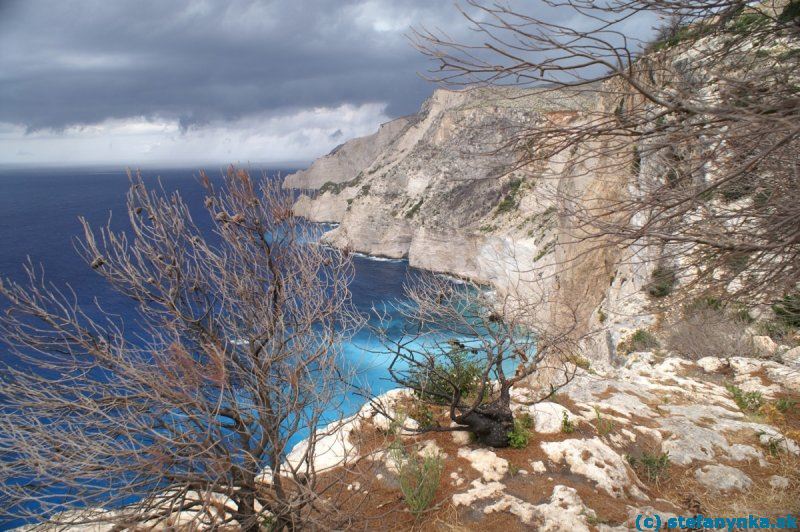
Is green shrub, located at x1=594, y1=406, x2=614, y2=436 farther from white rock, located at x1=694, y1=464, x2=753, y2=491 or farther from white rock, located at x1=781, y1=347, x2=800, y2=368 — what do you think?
white rock, located at x1=781, y1=347, x2=800, y2=368

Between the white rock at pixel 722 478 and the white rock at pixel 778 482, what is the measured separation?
0.71 ft

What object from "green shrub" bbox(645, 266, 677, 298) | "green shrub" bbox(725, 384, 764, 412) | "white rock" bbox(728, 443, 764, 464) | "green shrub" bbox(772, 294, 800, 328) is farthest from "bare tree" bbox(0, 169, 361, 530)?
"green shrub" bbox(725, 384, 764, 412)

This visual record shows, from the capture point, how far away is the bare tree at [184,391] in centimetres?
357

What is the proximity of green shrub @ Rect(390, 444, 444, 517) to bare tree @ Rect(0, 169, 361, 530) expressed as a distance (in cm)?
93

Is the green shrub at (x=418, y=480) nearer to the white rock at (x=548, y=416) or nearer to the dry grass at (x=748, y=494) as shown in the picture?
the white rock at (x=548, y=416)

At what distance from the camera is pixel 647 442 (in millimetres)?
6586

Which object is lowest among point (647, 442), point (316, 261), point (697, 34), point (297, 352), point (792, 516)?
point (647, 442)

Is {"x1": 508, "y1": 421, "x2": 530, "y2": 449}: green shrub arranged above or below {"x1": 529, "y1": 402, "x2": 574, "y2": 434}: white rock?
above

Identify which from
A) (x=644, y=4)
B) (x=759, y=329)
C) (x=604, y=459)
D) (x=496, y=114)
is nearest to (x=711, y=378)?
(x=759, y=329)

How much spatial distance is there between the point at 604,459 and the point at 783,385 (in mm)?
5726

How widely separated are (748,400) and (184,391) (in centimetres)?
928

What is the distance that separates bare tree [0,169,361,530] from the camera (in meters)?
3.57

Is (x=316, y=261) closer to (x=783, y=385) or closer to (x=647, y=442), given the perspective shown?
(x=647, y=442)

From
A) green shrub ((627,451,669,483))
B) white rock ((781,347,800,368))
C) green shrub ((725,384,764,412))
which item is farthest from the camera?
white rock ((781,347,800,368))
